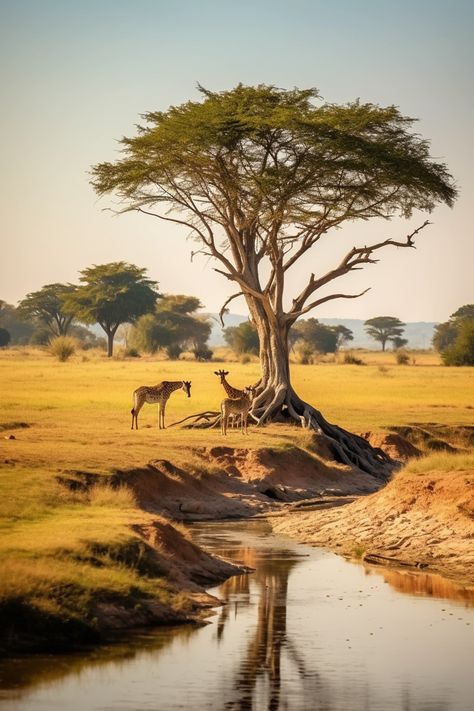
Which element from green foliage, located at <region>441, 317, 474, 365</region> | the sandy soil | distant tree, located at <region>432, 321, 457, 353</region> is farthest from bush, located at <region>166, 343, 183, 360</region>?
the sandy soil

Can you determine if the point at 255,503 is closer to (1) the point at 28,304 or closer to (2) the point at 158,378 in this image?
(2) the point at 158,378

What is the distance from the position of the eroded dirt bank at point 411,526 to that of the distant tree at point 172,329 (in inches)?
2987

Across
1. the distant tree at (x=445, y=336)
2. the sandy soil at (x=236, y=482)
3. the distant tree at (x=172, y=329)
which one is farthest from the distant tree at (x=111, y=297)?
the sandy soil at (x=236, y=482)

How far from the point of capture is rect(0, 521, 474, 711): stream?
14.4 metres

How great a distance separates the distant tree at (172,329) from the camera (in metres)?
117

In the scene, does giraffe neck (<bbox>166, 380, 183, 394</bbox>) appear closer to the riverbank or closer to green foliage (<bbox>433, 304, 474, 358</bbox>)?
the riverbank

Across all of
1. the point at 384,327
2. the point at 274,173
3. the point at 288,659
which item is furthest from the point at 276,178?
the point at 384,327

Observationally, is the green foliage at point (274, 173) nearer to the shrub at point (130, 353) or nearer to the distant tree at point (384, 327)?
the shrub at point (130, 353)

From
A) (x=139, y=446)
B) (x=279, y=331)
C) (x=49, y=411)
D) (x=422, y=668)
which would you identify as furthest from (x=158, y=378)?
(x=422, y=668)

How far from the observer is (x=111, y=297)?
114 metres

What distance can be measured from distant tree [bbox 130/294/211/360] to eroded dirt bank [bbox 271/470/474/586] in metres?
75.9

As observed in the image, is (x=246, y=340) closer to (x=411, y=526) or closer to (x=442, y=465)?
(x=442, y=465)

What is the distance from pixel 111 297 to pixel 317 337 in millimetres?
31824

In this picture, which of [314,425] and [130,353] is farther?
[130,353]
